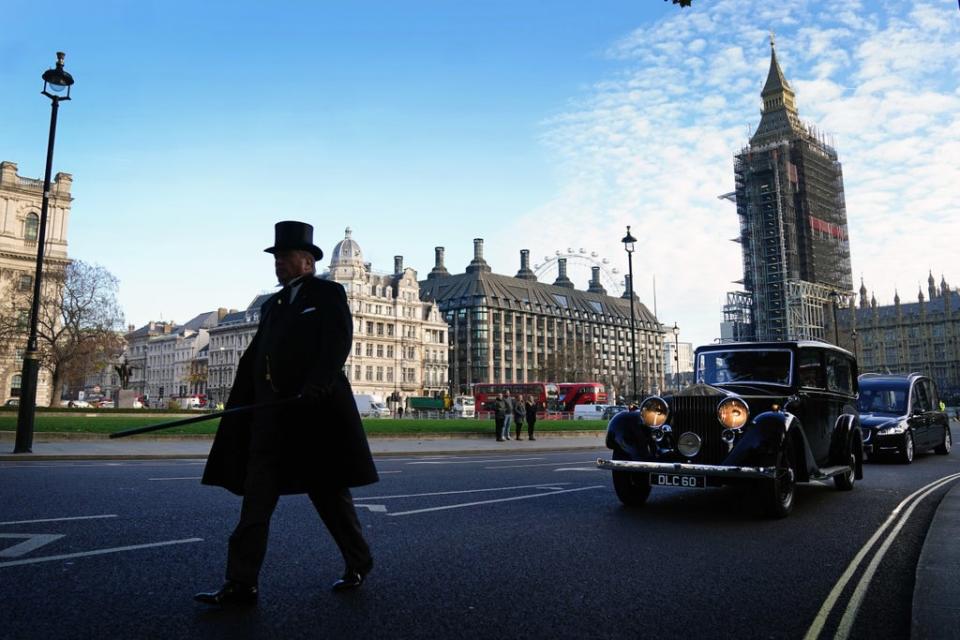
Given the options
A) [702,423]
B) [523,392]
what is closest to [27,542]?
[702,423]

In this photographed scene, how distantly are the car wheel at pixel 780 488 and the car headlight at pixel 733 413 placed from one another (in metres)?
0.49

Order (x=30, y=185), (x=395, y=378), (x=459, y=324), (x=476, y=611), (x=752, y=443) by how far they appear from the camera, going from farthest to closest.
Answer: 1. (x=459, y=324)
2. (x=395, y=378)
3. (x=30, y=185)
4. (x=752, y=443)
5. (x=476, y=611)

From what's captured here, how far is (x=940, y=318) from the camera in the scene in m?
129

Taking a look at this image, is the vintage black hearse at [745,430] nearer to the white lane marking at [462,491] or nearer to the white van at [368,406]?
the white lane marking at [462,491]

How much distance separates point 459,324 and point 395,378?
2117cm

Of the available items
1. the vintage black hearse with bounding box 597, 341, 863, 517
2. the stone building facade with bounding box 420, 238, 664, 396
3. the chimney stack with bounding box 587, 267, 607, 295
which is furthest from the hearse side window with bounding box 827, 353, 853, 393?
the chimney stack with bounding box 587, 267, 607, 295

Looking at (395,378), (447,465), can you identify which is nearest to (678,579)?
(447,465)

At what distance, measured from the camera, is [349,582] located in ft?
13.9

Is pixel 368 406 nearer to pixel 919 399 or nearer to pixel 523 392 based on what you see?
pixel 523 392

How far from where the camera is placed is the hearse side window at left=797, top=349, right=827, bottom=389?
362 inches

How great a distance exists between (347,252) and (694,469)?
95046 millimetres

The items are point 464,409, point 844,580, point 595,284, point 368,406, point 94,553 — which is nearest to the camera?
point 844,580

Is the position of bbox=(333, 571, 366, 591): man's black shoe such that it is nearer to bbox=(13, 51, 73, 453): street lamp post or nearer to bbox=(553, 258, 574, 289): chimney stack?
bbox=(13, 51, 73, 453): street lamp post

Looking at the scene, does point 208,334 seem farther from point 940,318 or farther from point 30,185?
point 940,318
